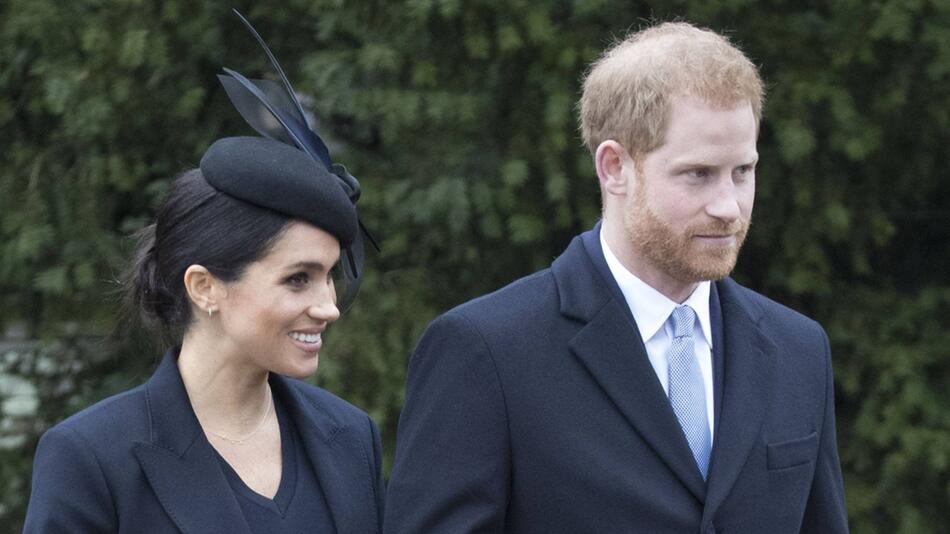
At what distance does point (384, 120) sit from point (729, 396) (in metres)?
2.78

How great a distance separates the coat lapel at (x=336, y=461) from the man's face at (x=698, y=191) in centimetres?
81

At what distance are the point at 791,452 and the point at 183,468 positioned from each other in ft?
3.60

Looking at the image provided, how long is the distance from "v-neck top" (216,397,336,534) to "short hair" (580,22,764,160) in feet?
2.75

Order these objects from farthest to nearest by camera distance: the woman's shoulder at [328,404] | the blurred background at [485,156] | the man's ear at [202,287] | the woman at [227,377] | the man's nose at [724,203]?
the blurred background at [485,156] → the woman's shoulder at [328,404] → the man's ear at [202,287] → the woman at [227,377] → the man's nose at [724,203]

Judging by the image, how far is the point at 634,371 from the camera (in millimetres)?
2838

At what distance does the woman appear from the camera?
2943mm

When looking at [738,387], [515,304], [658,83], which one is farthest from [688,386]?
[658,83]

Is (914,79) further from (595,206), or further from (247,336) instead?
(247,336)

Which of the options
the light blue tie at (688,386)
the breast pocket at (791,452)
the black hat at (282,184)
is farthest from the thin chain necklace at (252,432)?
the breast pocket at (791,452)

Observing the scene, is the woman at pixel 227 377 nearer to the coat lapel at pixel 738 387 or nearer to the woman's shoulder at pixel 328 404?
the woman's shoulder at pixel 328 404

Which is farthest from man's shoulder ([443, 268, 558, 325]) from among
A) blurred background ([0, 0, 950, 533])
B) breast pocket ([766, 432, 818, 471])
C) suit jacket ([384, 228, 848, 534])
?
blurred background ([0, 0, 950, 533])

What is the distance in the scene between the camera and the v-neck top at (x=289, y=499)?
3010 mm

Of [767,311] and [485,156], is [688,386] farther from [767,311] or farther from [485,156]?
[485,156]

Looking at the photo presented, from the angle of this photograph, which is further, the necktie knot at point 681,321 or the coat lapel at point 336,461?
the coat lapel at point 336,461
